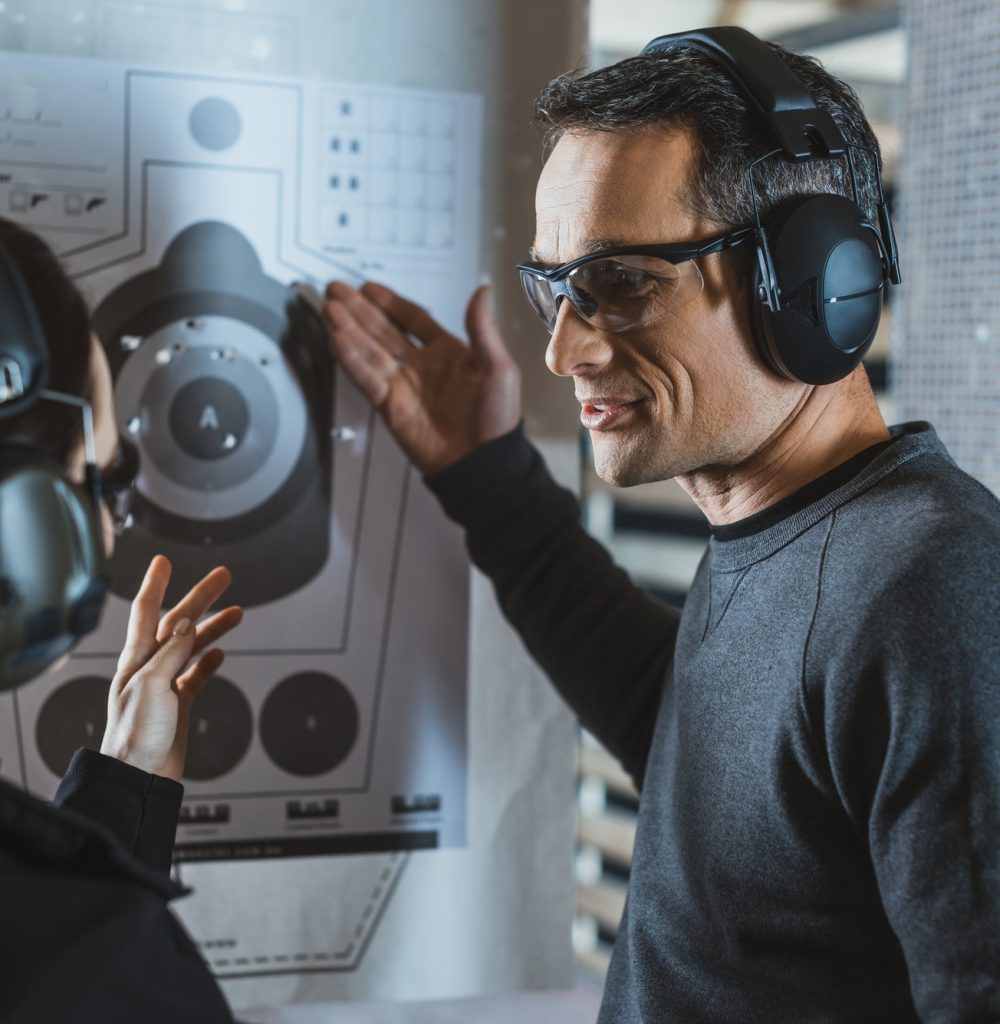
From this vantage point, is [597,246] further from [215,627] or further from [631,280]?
[215,627]

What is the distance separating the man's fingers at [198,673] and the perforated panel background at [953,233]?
3.59 ft

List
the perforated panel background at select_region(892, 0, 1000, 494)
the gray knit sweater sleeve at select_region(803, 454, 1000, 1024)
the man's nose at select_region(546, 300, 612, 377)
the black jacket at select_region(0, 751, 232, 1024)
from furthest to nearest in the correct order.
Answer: the perforated panel background at select_region(892, 0, 1000, 494) < the man's nose at select_region(546, 300, 612, 377) < the gray knit sweater sleeve at select_region(803, 454, 1000, 1024) < the black jacket at select_region(0, 751, 232, 1024)

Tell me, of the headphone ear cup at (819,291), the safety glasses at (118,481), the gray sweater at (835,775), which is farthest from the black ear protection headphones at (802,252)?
the safety glasses at (118,481)

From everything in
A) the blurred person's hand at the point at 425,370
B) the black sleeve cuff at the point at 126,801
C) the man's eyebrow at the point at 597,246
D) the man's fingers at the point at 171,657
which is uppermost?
the man's eyebrow at the point at 597,246

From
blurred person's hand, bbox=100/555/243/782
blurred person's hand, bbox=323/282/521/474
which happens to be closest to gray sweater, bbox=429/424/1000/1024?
blurred person's hand, bbox=323/282/521/474

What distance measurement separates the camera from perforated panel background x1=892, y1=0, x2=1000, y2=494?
1.65 m

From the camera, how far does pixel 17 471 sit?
24.4 inches

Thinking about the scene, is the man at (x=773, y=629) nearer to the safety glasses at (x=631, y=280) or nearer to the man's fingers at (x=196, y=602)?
the safety glasses at (x=631, y=280)

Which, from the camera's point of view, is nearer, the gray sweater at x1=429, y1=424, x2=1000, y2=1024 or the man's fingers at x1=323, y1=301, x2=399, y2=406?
the gray sweater at x1=429, y1=424, x2=1000, y2=1024

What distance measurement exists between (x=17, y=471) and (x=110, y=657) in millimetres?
657

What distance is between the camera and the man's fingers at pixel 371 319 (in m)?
1.30

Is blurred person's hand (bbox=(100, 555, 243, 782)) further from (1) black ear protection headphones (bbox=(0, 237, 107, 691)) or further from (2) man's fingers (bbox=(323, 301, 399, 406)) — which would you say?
(1) black ear protection headphones (bbox=(0, 237, 107, 691))

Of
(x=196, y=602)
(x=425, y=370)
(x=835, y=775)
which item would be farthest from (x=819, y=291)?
(x=196, y=602)

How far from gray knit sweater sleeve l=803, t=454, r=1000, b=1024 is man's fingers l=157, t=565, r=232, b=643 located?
54 centimetres
